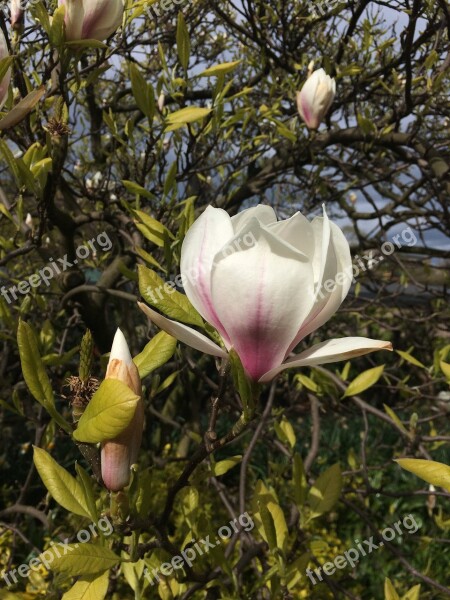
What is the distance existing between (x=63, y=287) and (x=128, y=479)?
1001mm

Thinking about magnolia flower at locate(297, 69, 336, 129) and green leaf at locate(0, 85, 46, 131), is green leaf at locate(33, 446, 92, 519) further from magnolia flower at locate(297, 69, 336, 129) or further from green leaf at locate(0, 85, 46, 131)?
magnolia flower at locate(297, 69, 336, 129)

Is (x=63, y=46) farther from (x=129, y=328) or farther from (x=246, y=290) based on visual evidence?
(x=129, y=328)

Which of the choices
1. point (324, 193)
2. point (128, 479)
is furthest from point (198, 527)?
point (324, 193)

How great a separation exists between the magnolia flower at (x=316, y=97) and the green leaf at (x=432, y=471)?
49.6 inches

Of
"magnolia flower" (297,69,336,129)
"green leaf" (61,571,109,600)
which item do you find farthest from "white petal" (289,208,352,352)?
"magnolia flower" (297,69,336,129)

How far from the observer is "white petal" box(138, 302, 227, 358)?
1.49 ft

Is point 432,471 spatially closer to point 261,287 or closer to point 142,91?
point 261,287

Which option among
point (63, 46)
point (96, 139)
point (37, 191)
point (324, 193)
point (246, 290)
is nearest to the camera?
point (246, 290)

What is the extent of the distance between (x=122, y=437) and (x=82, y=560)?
16cm

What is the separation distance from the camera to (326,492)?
84 centimetres

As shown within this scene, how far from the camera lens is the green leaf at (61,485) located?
1.84 ft

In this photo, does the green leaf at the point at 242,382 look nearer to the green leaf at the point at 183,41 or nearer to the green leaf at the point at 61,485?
the green leaf at the point at 61,485

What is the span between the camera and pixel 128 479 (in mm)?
518

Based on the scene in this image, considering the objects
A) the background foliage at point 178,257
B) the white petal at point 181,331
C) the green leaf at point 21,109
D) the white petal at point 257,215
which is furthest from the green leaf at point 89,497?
the green leaf at point 21,109
